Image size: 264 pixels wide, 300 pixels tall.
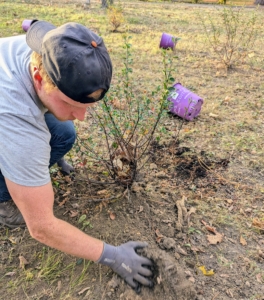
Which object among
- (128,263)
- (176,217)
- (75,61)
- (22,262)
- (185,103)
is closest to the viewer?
(75,61)

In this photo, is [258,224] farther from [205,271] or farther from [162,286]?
[162,286]

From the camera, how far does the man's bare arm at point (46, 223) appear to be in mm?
1426

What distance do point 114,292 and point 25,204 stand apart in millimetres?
816

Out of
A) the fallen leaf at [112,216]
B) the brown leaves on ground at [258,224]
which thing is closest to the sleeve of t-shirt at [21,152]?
the fallen leaf at [112,216]

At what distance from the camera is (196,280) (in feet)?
6.54

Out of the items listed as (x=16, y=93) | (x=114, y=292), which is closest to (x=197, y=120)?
(x=114, y=292)

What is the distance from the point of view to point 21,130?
4.63 ft

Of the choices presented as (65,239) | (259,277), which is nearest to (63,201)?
(65,239)

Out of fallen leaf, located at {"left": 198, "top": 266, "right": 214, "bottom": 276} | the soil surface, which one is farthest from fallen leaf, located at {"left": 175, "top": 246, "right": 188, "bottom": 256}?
fallen leaf, located at {"left": 198, "top": 266, "right": 214, "bottom": 276}

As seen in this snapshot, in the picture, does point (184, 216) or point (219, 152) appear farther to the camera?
point (219, 152)

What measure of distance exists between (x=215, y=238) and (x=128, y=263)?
763 millimetres

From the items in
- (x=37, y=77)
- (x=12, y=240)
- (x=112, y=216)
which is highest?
(x=37, y=77)

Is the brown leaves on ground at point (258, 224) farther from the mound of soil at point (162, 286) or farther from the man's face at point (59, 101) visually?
the man's face at point (59, 101)

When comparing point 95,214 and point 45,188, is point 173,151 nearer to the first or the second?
point 95,214
